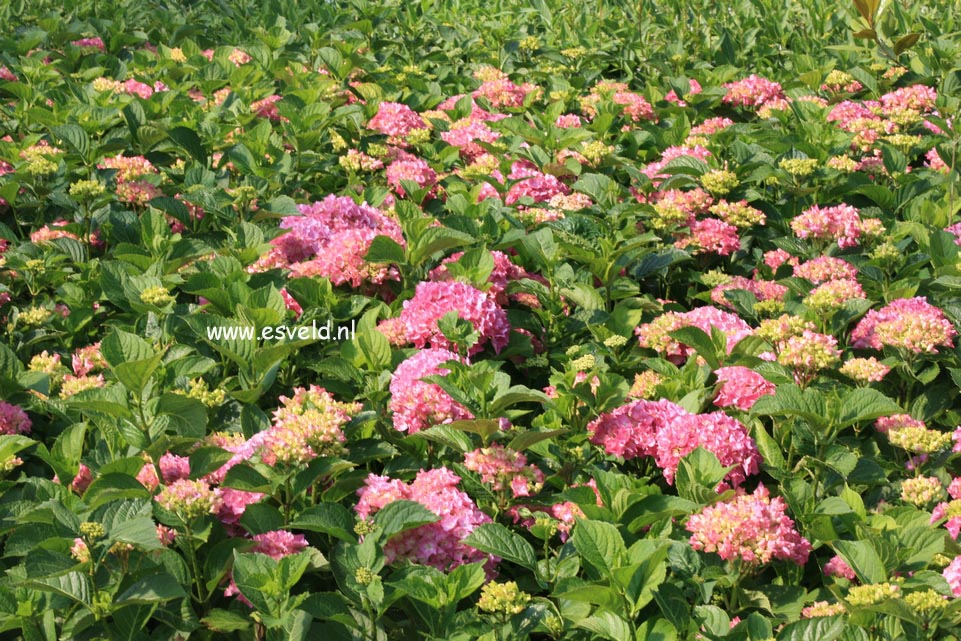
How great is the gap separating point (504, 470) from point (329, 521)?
1.53 feet

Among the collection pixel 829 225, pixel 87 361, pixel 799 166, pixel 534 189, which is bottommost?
pixel 87 361

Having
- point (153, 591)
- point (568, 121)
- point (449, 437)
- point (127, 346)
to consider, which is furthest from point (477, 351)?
point (568, 121)

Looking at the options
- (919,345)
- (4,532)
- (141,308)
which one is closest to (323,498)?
(4,532)

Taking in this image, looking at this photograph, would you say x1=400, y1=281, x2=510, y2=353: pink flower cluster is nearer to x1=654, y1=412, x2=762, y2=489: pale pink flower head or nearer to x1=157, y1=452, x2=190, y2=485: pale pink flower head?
x1=654, y1=412, x2=762, y2=489: pale pink flower head

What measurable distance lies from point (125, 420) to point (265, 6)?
4475mm

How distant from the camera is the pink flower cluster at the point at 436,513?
8.80 ft

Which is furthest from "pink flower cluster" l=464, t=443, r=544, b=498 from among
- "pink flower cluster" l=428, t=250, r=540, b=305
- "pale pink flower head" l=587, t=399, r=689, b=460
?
"pink flower cluster" l=428, t=250, r=540, b=305

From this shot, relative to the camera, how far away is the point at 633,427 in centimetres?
307

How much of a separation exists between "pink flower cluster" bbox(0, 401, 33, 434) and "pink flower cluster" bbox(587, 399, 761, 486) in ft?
5.14

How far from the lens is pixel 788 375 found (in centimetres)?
319

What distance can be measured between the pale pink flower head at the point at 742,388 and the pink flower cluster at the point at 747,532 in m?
0.55

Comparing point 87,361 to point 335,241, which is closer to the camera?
point 87,361

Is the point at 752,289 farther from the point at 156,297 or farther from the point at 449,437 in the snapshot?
the point at 156,297

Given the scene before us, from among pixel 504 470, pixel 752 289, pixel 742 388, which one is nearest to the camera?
pixel 504 470
